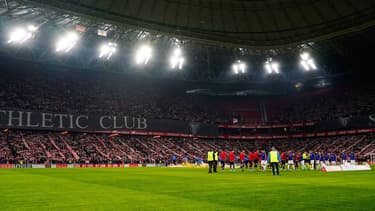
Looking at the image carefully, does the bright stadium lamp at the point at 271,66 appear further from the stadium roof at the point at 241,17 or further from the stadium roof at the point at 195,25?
the stadium roof at the point at 241,17

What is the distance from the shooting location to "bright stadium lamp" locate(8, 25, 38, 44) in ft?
148

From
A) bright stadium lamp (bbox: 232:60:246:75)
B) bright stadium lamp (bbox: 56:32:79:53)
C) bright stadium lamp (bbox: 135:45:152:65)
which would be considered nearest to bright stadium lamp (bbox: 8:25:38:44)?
bright stadium lamp (bbox: 56:32:79:53)

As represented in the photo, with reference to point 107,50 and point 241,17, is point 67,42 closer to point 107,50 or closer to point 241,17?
point 107,50

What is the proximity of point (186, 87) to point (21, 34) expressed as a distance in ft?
122

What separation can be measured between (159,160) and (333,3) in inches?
1202

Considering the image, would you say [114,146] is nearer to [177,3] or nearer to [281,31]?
[177,3]

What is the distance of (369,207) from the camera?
8.97m

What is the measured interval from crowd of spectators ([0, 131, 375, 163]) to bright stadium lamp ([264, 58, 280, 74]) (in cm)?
1464

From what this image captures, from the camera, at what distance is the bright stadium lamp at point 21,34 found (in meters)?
45.0

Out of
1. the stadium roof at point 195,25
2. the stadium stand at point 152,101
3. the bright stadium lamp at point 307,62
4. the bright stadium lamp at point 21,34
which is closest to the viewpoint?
the stadium roof at point 195,25

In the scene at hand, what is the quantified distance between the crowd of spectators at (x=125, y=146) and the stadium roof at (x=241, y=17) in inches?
733

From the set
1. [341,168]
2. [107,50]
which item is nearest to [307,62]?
[107,50]

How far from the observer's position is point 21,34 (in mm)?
47656

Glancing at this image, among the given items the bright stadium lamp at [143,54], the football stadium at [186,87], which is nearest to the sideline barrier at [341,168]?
the football stadium at [186,87]
